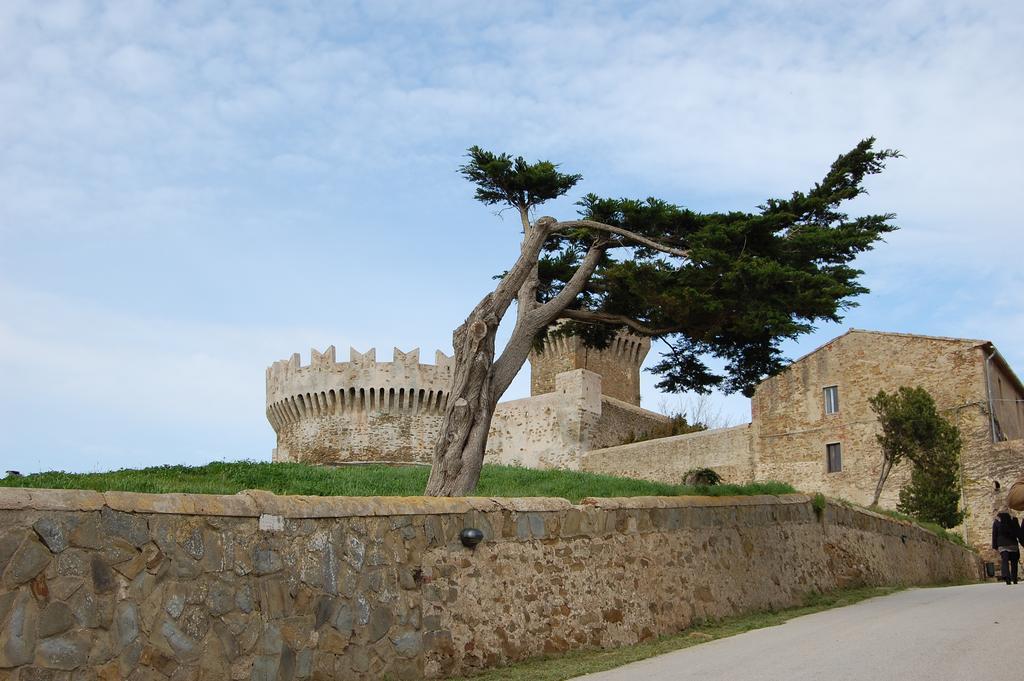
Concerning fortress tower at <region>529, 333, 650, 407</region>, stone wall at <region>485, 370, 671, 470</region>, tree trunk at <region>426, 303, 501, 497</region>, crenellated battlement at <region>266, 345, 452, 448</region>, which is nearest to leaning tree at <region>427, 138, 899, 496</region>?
tree trunk at <region>426, 303, 501, 497</region>

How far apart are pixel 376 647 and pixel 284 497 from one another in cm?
155

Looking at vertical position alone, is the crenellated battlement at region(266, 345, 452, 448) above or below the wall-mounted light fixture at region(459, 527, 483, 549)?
above

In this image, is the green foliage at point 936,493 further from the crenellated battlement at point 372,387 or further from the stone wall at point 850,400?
the crenellated battlement at point 372,387

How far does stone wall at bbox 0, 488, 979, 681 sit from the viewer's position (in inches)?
259

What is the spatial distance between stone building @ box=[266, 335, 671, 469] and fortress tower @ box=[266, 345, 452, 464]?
4 cm

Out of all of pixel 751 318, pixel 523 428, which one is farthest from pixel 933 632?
pixel 523 428

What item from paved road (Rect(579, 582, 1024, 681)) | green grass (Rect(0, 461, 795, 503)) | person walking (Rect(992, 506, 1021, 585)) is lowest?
paved road (Rect(579, 582, 1024, 681))

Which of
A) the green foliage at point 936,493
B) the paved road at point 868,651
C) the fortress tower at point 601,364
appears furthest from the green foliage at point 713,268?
the fortress tower at point 601,364

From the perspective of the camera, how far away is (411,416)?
1570 inches

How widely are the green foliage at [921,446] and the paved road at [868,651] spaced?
50.7ft

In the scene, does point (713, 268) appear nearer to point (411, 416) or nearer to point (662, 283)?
point (662, 283)

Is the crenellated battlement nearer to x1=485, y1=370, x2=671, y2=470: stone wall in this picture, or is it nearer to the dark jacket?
x1=485, y1=370, x2=671, y2=470: stone wall

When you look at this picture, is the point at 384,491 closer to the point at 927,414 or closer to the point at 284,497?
the point at 284,497

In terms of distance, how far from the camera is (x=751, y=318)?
13.5 metres
